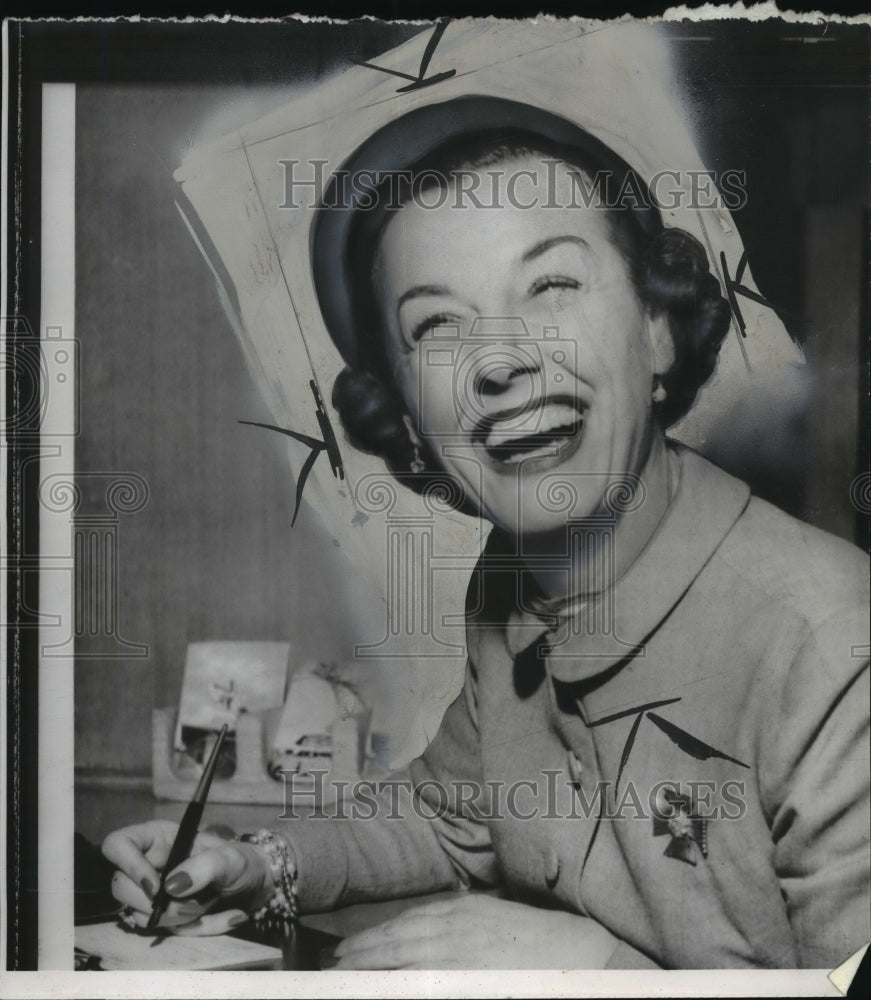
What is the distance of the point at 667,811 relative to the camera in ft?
7.67

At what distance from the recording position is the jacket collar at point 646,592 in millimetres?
2342

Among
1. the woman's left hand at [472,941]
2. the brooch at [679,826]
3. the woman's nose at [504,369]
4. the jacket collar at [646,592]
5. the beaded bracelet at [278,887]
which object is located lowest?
the woman's left hand at [472,941]

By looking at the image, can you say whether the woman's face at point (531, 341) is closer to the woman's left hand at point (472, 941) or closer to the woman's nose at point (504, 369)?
the woman's nose at point (504, 369)

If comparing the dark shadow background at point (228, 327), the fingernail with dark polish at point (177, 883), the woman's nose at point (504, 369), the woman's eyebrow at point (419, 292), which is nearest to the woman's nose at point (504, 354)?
the woman's nose at point (504, 369)

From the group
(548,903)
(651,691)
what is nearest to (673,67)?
(651,691)

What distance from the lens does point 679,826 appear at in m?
2.33

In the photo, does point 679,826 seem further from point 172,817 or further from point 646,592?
point 172,817

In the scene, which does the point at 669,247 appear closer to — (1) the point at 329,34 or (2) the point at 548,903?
(1) the point at 329,34

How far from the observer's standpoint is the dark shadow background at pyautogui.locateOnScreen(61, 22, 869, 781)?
2.39m

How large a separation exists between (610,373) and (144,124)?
127cm

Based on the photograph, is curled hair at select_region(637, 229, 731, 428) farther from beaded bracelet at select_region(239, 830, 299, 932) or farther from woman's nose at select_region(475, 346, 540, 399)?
beaded bracelet at select_region(239, 830, 299, 932)

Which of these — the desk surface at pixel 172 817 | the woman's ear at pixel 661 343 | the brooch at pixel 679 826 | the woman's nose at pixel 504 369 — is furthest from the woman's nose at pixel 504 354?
the desk surface at pixel 172 817

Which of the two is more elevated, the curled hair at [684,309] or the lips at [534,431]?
the curled hair at [684,309]

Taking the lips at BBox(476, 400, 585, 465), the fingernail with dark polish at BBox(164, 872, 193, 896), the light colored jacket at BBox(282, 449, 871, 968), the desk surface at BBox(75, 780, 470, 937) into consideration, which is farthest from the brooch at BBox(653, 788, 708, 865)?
the fingernail with dark polish at BBox(164, 872, 193, 896)
